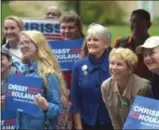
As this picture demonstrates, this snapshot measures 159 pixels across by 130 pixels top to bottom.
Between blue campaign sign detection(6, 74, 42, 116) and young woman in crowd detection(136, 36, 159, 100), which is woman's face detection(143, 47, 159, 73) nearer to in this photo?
young woman in crowd detection(136, 36, 159, 100)

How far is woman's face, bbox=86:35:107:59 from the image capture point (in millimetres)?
5590

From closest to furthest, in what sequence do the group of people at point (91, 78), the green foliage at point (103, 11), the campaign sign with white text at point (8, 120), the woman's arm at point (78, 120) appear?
the group of people at point (91, 78)
the campaign sign with white text at point (8, 120)
the woman's arm at point (78, 120)
the green foliage at point (103, 11)

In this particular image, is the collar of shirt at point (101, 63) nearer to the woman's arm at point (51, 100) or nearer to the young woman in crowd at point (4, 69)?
the woman's arm at point (51, 100)

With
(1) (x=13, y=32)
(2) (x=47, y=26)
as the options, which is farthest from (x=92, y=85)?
(2) (x=47, y=26)

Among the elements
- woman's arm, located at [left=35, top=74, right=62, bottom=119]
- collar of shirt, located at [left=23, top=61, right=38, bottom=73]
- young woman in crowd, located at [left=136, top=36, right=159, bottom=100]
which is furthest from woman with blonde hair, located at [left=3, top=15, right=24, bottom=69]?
young woman in crowd, located at [left=136, top=36, right=159, bottom=100]

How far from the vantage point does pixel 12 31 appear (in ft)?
21.7

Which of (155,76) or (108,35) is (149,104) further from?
(108,35)

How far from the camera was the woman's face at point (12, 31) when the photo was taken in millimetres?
6607

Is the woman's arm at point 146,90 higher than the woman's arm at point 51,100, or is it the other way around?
the woman's arm at point 146,90

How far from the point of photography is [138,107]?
447 centimetres

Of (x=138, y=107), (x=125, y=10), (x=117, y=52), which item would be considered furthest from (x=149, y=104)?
(x=125, y=10)

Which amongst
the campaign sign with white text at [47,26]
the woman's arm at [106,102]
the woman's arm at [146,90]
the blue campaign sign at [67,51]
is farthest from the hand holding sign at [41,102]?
the campaign sign with white text at [47,26]

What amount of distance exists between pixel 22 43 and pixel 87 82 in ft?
2.55

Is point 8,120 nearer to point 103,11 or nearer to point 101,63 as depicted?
point 101,63
